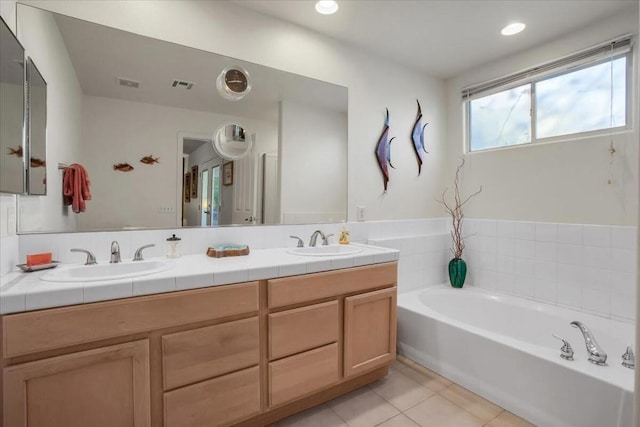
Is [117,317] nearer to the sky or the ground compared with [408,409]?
nearer to the sky

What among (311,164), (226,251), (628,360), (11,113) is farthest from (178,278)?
(628,360)

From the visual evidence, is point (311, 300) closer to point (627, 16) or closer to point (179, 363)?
point (179, 363)

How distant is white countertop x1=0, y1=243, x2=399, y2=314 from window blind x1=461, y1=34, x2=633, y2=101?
2133 mm

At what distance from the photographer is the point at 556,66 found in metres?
2.53

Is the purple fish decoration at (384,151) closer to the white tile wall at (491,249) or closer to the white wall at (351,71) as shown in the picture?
the white wall at (351,71)

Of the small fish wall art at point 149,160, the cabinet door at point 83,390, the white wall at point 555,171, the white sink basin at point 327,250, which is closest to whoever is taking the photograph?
the cabinet door at point 83,390

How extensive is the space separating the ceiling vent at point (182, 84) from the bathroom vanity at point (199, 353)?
131cm

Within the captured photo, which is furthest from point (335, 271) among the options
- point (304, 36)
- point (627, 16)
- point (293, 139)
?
point (627, 16)

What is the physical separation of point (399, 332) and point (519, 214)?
151 centimetres

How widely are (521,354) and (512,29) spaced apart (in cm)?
234

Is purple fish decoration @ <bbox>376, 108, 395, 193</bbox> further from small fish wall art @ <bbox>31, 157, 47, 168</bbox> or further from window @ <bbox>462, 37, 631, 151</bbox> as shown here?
small fish wall art @ <bbox>31, 157, 47, 168</bbox>

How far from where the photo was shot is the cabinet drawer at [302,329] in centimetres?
159

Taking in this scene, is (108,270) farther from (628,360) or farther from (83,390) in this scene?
(628,360)

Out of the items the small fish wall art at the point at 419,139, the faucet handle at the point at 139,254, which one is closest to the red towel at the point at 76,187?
the faucet handle at the point at 139,254
